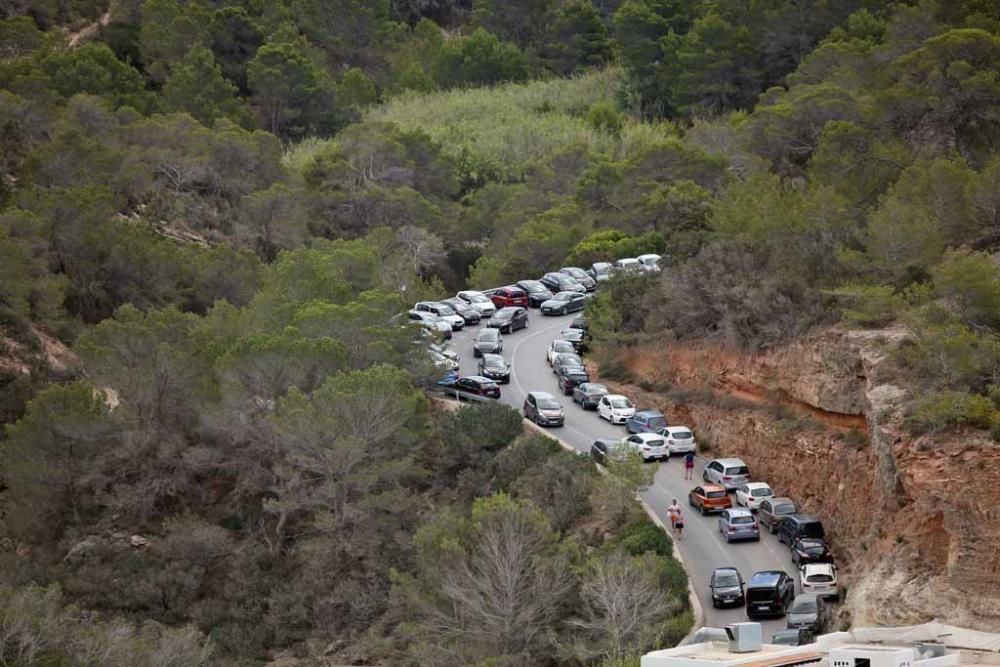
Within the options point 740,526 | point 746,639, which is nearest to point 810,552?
point 740,526

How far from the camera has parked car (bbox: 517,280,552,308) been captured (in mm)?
68000

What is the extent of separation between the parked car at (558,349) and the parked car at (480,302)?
246 inches

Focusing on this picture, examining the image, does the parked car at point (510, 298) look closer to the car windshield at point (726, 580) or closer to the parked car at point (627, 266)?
the parked car at point (627, 266)

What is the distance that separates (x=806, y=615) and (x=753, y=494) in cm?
765

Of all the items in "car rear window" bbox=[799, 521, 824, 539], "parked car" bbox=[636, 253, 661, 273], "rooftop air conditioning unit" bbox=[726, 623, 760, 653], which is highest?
"parked car" bbox=[636, 253, 661, 273]

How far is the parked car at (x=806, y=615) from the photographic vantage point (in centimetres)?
3806

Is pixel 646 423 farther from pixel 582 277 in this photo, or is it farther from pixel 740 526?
pixel 582 277

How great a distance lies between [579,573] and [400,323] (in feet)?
57.9

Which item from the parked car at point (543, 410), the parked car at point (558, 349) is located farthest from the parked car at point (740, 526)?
the parked car at point (558, 349)

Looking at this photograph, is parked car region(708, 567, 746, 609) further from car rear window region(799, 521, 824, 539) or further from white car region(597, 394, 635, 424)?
white car region(597, 394, 635, 424)

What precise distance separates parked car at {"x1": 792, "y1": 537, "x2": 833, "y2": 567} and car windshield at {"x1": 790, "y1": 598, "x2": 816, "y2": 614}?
2.96 m

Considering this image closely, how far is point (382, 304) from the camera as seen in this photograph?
190ft

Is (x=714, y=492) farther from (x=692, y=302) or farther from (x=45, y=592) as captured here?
(x=45, y=592)

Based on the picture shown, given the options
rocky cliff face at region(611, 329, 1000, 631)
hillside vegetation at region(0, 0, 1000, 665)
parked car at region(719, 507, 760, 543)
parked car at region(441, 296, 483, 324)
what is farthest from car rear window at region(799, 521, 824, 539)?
parked car at region(441, 296, 483, 324)
